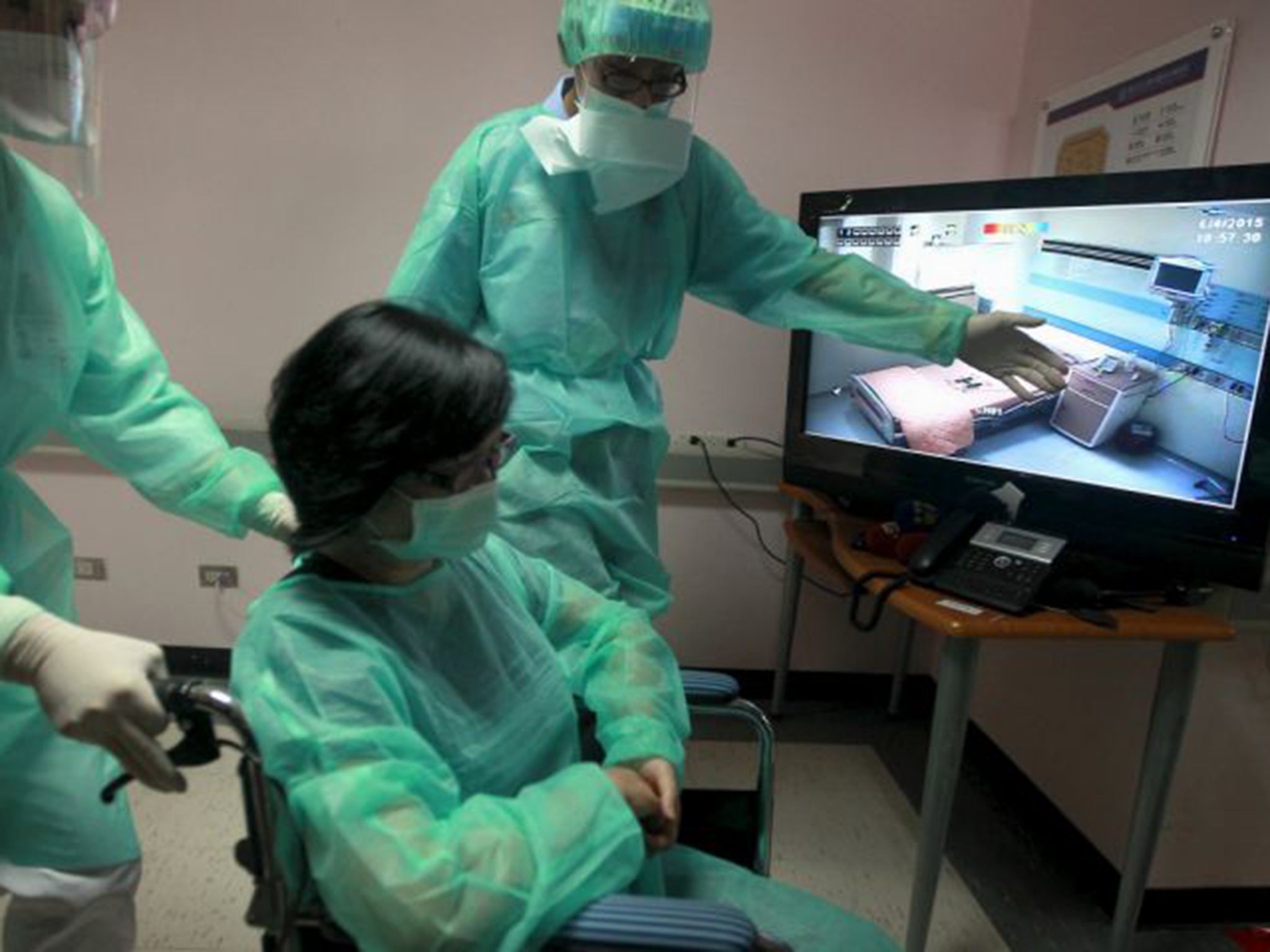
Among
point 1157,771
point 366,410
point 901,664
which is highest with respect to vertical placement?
point 366,410

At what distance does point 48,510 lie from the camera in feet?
3.72

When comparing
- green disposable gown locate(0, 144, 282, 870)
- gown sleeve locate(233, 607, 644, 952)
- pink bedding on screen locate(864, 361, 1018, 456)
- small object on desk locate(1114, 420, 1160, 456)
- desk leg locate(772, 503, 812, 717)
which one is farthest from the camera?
desk leg locate(772, 503, 812, 717)

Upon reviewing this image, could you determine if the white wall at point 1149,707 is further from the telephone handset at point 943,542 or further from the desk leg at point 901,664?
the telephone handset at point 943,542

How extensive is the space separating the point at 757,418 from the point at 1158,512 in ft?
3.84

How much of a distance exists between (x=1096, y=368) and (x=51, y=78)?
1.68 m

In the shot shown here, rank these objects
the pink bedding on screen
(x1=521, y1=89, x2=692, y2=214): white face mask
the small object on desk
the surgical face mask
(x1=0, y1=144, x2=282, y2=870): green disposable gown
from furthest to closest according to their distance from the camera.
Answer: the pink bedding on screen < the small object on desk < (x1=521, y1=89, x2=692, y2=214): white face mask < (x1=0, y1=144, x2=282, y2=870): green disposable gown < the surgical face mask

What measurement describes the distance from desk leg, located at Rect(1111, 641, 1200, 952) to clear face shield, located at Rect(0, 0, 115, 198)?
1.83 meters

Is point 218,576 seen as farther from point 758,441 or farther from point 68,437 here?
point 758,441

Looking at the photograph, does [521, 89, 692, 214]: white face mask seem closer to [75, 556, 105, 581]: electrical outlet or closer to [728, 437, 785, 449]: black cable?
[728, 437, 785, 449]: black cable

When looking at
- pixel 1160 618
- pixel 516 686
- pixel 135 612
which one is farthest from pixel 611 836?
pixel 135 612

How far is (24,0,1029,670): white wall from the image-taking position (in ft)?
7.29

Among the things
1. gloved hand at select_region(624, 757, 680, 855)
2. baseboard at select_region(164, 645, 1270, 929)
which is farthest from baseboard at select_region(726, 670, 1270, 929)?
gloved hand at select_region(624, 757, 680, 855)

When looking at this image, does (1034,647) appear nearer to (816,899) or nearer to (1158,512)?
(1158,512)

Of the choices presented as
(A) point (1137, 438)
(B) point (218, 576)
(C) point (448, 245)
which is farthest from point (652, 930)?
(B) point (218, 576)
